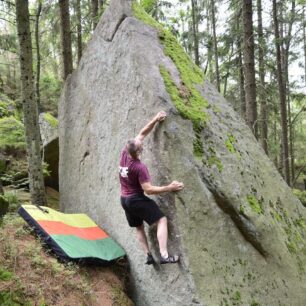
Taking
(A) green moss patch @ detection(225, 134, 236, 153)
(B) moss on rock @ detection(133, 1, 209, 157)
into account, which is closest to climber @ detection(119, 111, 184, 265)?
(B) moss on rock @ detection(133, 1, 209, 157)

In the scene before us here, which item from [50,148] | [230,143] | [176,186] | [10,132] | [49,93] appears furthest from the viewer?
[49,93]

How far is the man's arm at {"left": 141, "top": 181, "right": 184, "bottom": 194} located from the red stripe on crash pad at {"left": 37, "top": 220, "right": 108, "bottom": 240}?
1971 millimetres

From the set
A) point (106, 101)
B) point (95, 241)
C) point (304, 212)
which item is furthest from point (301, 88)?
point (95, 241)

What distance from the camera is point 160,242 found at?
5.31m

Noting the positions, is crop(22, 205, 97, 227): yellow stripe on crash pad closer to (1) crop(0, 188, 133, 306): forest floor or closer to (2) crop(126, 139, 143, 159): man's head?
(1) crop(0, 188, 133, 306): forest floor

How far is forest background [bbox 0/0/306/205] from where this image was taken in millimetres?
10852

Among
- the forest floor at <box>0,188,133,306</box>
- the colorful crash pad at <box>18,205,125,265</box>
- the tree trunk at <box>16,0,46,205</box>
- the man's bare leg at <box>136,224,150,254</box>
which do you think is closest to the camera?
the forest floor at <box>0,188,133,306</box>

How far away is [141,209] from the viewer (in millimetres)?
5527

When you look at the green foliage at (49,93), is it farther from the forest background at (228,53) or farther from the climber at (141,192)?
the climber at (141,192)

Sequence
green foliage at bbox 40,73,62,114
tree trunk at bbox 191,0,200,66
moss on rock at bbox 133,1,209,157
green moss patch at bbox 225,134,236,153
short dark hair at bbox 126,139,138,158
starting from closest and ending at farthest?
short dark hair at bbox 126,139,138,158 → moss on rock at bbox 133,1,209,157 → green moss patch at bbox 225,134,236,153 → tree trunk at bbox 191,0,200,66 → green foliage at bbox 40,73,62,114

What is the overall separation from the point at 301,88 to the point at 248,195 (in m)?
17.6

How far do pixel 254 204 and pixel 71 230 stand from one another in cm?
342

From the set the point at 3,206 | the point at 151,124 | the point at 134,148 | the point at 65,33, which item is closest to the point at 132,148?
the point at 134,148

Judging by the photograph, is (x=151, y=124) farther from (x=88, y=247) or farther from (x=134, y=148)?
(x=88, y=247)
